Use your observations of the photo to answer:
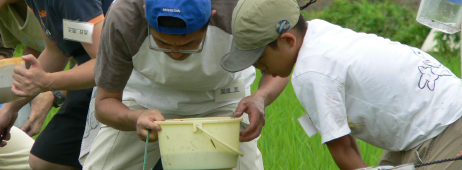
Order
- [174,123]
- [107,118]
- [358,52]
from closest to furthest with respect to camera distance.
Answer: [174,123], [358,52], [107,118]

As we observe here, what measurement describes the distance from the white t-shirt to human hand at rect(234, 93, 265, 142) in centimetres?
30

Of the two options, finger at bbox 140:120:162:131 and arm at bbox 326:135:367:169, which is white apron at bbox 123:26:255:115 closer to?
finger at bbox 140:120:162:131

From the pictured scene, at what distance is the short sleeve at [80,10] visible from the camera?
2.22m

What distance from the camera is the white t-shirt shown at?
1.72m

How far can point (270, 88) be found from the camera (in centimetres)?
233

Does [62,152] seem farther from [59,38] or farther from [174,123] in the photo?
[174,123]

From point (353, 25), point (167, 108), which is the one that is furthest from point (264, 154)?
point (353, 25)

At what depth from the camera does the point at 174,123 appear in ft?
5.49

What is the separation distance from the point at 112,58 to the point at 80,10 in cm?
36

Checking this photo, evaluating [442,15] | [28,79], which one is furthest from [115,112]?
[442,15]

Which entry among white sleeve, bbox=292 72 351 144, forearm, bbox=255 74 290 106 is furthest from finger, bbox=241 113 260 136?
white sleeve, bbox=292 72 351 144

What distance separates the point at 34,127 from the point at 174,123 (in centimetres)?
202

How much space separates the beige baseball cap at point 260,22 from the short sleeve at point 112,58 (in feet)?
1.58

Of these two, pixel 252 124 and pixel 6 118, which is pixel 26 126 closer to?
pixel 6 118
